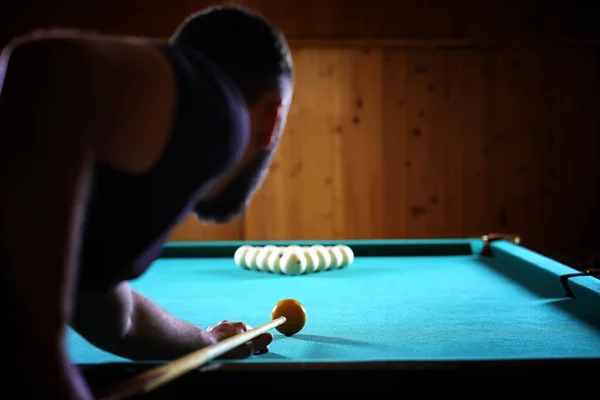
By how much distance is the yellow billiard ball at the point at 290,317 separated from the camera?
4.92 ft

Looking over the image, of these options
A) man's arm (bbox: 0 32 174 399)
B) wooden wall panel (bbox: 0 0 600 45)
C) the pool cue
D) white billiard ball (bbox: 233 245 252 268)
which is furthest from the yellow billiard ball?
wooden wall panel (bbox: 0 0 600 45)

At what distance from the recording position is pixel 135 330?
4.06 ft

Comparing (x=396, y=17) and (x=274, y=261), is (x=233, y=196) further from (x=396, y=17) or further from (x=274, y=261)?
(x=396, y=17)

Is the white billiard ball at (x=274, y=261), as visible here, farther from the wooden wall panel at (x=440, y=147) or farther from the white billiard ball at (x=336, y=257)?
the wooden wall panel at (x=440, y=147)

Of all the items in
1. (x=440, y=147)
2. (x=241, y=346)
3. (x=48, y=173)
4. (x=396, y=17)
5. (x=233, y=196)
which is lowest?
(x=440, y=147)

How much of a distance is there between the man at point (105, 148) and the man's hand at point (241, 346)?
0.33 meters

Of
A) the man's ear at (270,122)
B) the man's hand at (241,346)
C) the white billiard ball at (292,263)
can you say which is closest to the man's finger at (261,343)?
the man's hand at (241,346)

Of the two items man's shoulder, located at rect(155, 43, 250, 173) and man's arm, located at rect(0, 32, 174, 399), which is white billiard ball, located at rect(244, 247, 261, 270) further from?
man's arm, located at rect(0, 32, 174, 399)

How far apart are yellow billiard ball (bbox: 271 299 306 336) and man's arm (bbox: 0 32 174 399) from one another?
2.73ft

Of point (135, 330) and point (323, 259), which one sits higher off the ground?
point (135, 330)

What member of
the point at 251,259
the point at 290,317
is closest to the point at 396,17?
the point at 251,259

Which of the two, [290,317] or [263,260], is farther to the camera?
[263,260]

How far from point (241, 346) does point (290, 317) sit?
28 centimetres

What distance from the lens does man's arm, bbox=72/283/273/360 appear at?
1160 mm
